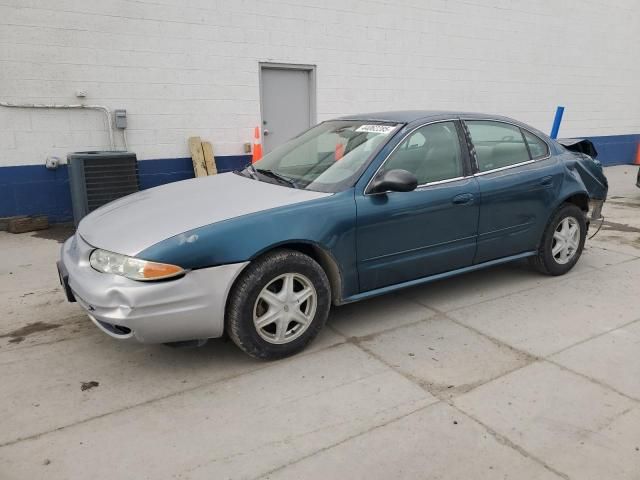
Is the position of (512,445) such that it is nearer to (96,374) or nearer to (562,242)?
(96,374)

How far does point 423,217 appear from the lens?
384cm

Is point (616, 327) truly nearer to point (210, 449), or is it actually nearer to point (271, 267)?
point (271, 267)

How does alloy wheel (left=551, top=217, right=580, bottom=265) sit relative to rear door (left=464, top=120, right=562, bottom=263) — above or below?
below

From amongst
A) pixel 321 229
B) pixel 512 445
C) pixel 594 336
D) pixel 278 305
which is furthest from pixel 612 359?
pixel 278 305

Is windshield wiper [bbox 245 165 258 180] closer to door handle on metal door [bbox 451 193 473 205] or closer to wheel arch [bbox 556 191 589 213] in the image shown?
door handle on metal door [bbox 451 193 473 205]

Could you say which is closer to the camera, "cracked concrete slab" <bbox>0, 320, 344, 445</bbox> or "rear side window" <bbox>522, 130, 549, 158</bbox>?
"cracked concrete slab" <bbox>0, 320, 344, 445</bbox>

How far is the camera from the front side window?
152 inches

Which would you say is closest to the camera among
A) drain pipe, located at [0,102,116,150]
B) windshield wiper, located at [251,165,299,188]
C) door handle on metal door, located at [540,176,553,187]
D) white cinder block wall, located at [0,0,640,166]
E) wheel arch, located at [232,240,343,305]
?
wheel arch, located at [232,240,343,305]

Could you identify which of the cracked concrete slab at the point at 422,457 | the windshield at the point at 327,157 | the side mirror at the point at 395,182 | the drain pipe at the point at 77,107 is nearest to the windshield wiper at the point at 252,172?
the windshield at the point at 327,157

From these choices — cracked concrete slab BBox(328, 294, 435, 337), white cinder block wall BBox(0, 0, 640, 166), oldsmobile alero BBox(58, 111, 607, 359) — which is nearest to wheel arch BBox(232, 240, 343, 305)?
oldsmobile alero BBox(58, 111, 607, 359)

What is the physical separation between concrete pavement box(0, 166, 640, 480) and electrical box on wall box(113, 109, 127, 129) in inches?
135

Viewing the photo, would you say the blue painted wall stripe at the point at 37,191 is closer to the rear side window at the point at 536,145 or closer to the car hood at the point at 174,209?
the car hood at the point at 174,209

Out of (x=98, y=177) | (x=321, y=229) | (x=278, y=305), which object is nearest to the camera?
(x=278, y=305)

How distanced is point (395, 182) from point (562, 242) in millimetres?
2264
